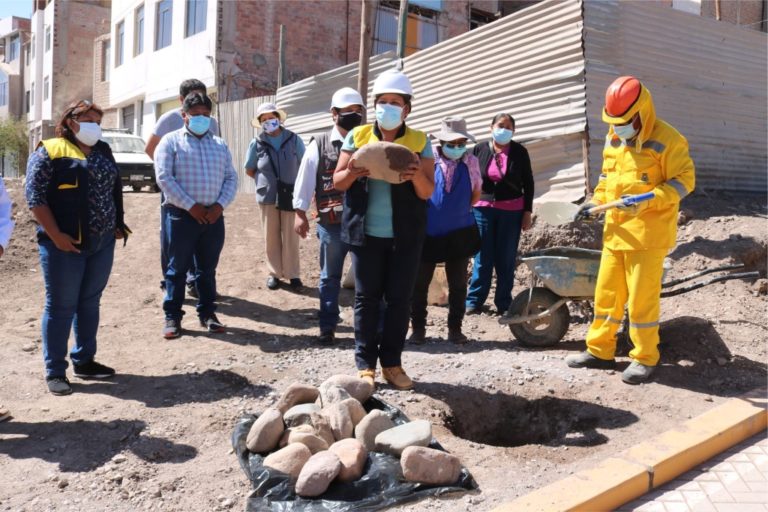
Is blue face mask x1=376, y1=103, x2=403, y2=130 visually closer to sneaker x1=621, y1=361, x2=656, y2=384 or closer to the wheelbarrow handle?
the wheelbarrow handle

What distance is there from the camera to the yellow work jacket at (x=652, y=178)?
446 cm

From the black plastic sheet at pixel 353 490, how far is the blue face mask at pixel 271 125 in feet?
13.7

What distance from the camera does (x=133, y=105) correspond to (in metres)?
26.0

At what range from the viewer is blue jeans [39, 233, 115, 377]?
4.34m

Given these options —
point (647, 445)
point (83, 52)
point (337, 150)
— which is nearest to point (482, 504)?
point (647, 445)

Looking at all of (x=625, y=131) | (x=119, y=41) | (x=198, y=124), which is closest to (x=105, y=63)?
(x=119, y=41)

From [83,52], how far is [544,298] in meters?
33.5

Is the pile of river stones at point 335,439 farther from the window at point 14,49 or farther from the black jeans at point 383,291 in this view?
the window at point 14,49

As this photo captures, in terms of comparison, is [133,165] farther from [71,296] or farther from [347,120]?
[71,296]

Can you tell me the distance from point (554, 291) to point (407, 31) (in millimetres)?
17793

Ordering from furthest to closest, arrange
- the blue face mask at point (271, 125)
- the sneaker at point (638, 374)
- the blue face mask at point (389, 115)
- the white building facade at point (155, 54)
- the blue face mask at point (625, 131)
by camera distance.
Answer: the white building facade at point (155, 54), the blue face mask at point (271, 125), the sneaker at point (638, 374), the blue face mask at point (625, 131), the blue face mask at point (389, 115)

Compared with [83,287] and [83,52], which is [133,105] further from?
[83,287]

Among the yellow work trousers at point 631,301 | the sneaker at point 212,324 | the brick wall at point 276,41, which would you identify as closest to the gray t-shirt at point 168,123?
the sneaker at point 212,324

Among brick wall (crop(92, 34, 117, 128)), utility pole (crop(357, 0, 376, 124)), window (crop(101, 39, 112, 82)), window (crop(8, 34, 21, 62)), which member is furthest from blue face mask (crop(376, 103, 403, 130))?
window (crop(8, 34, 21, 62))
